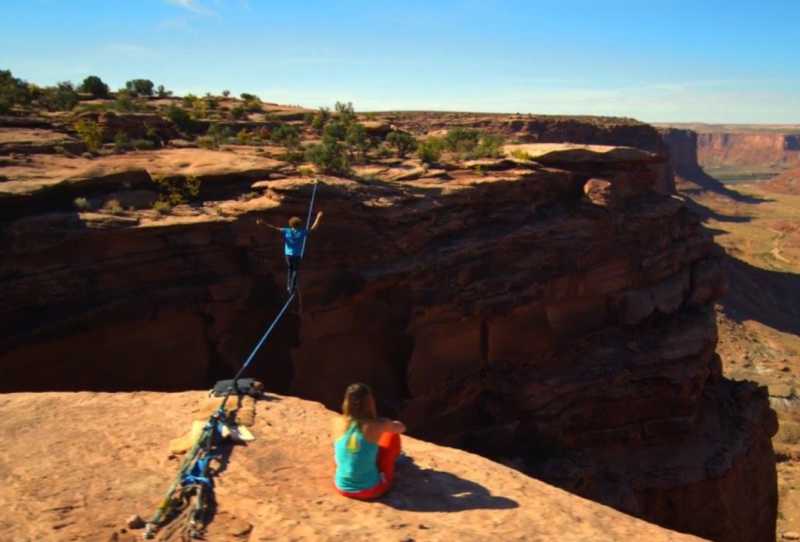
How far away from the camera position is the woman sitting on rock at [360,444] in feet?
19.2

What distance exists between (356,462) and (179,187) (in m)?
9.81

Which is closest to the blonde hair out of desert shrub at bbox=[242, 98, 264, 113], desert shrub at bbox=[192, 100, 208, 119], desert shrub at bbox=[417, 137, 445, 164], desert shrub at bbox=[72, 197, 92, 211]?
desert shrub at bbox=[72, 197, 92, 211]

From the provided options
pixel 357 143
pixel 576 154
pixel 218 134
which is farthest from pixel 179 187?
pixel 576 154

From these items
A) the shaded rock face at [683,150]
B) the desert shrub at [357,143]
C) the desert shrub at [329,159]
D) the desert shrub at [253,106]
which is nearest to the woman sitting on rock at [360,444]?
the desert shrub at [329,159]

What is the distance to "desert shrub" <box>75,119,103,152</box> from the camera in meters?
15.0

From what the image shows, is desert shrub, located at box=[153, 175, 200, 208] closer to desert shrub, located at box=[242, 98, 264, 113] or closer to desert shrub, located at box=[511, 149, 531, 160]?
desert shrub, located at box=[511, 149, 531, 160]

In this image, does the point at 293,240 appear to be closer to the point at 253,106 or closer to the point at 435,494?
the point at 435,494

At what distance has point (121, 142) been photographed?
612 inches

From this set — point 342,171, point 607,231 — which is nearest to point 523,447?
point 607,231

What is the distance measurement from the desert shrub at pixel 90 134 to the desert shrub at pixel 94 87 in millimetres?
8817

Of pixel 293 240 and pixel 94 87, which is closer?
pixel 293 240

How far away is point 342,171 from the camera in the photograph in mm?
15883

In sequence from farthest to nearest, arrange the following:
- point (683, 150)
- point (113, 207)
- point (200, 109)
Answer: point (683, 150), point (200, 109), point (113, 207)

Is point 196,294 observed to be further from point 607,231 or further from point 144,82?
point 144,82
